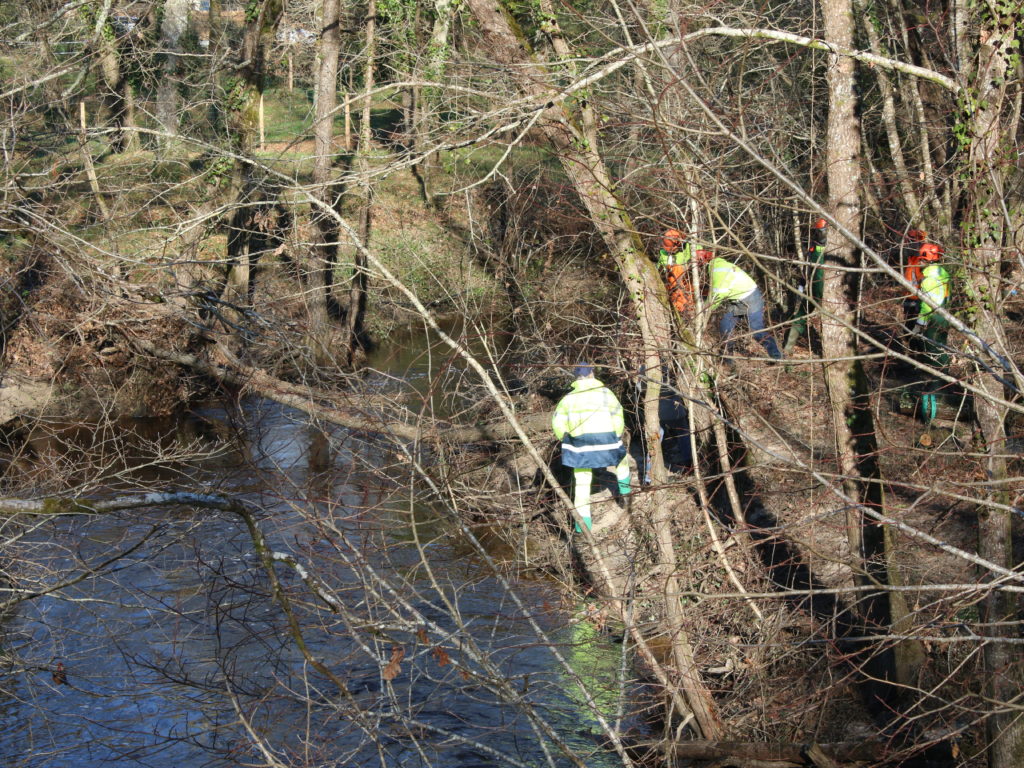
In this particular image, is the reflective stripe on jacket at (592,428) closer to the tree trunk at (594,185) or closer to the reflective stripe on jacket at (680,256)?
the reflective stripe on jacket at (680,256)

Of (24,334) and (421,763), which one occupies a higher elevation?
(24,334)

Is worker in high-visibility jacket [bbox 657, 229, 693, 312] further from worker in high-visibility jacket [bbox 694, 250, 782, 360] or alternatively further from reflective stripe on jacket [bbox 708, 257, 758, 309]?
reflective stripe on jacket [bbox 708, 257, 758, 309]

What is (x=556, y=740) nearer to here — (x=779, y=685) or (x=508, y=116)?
(x=779, y=685)

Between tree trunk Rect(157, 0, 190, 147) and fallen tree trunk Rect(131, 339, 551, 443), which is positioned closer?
fallen tree trunk Rect(131, 339, 551, 443)

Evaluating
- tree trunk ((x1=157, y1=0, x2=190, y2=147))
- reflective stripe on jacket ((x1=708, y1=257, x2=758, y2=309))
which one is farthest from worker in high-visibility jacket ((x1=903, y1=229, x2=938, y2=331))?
tree trunk ((x1=157, y1=0, x2=190, y2=147))

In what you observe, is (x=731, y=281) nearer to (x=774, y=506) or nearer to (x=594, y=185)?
(x=774, y=506)

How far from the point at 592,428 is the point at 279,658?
387 centimetres

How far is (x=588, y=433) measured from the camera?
31.6 ft

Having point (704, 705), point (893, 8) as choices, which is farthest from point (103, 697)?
point (893, 8)

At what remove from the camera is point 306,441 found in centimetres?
1317

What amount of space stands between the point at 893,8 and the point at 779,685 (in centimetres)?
1042

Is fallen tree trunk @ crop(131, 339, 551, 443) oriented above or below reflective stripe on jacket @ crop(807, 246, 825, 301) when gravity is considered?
below

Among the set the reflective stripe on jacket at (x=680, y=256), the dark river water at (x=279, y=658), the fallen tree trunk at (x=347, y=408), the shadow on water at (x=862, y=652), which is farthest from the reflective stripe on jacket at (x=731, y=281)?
the dark river water at (x=279, y=658)

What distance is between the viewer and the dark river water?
20.9 feet
